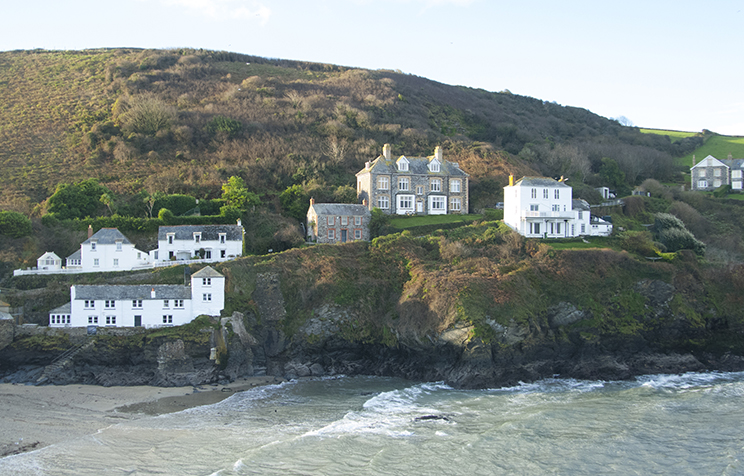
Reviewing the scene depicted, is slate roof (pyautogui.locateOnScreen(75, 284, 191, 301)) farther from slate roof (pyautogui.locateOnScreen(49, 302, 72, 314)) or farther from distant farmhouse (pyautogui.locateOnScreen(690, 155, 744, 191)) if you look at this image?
distant farmhouse (pyautogui.locateOnScreen(690, 155, 744, 191))

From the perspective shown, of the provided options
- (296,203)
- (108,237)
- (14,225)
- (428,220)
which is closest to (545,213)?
(428,220)

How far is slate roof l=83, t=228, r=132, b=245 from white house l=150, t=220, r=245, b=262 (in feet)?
7.71

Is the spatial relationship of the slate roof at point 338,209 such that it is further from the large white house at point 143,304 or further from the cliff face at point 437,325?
the large white house at point 143,304

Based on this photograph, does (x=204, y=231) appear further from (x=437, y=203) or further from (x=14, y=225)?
(x=437, y=203)

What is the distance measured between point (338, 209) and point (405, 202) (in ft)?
28.0

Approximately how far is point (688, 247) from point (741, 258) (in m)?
6.80

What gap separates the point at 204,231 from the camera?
4469 centimetres


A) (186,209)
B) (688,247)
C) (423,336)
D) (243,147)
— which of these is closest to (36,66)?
(243,147)

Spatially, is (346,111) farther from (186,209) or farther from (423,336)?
(423,336)

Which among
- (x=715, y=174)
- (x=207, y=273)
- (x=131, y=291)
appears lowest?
(x=131, y=291)

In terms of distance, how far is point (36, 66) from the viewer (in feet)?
289

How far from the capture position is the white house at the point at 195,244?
44.0 m

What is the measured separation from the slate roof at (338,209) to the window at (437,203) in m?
8.62

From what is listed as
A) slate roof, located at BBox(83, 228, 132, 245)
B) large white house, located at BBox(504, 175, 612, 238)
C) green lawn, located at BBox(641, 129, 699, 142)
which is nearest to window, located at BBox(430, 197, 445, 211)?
large white house, located at BBox(504, 175, 612, 238)
